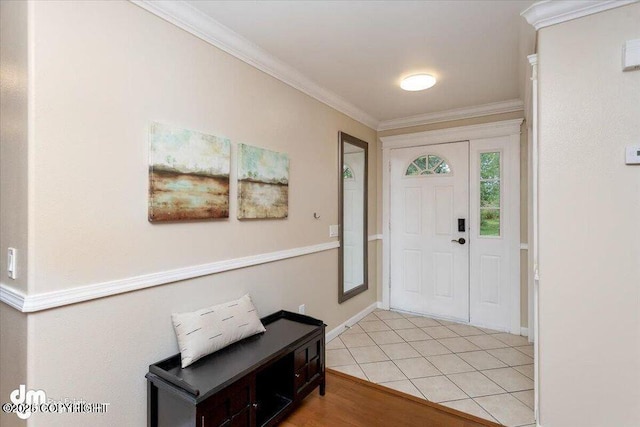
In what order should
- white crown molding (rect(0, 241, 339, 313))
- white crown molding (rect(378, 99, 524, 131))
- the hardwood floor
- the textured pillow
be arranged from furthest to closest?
1. white crown molding (rect(378, 99, 524, 131))
2. the hardwood floor
3. the textured pillow
4. white crown molding (rect(0, 241, 339, 313))

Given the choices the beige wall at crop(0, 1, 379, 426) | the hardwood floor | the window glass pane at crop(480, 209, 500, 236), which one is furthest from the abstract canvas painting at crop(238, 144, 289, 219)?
the window glass pane at crop(480, 209, 500, 236)

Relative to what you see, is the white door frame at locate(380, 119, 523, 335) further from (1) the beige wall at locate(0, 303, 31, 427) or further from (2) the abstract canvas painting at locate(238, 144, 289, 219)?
(1) the beige wall at locate(0, 303, 31, 427)

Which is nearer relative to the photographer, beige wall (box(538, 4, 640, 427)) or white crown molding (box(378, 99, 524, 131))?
beige wall (box(538, 4, 640, 427))

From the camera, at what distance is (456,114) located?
3.65 m

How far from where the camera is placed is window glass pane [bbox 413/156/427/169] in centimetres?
391

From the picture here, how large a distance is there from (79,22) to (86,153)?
1.91 feet

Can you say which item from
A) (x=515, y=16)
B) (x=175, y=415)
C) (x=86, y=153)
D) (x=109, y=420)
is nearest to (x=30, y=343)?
(x=109, y=420)

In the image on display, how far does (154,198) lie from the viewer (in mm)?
1645

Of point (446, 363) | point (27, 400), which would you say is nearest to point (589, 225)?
point (446, 363)

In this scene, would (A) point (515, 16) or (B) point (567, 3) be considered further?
(A) point (515, 16)

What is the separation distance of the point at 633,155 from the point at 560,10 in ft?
2.86

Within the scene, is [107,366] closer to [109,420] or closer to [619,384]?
[109,420]

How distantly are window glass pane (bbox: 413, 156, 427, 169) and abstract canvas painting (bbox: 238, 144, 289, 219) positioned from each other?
2068 mm

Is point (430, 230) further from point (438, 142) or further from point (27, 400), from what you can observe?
point (27, 400)
